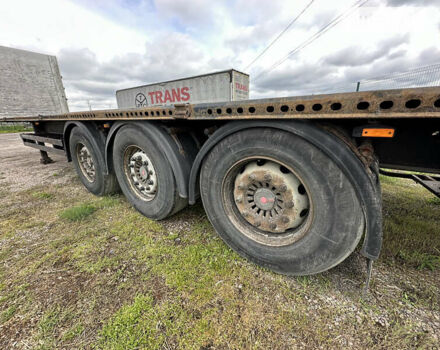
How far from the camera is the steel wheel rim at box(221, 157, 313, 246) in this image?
1522mm

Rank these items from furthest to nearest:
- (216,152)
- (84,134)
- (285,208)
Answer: (84,134)
(216,152)
(285,208)

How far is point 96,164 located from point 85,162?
2.28ft

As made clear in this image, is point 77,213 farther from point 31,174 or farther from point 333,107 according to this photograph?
point 31,174

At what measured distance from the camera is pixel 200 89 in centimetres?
1174

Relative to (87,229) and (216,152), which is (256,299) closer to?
(216,152)

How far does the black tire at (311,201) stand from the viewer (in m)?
1.25

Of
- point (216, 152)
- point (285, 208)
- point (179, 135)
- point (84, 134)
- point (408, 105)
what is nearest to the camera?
point (408, 105)

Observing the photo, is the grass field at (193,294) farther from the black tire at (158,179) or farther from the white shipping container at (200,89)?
the white shipping container at (200,89)

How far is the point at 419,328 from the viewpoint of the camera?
1185 millimetres

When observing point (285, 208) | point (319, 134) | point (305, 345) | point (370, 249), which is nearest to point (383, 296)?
point (370, 249)

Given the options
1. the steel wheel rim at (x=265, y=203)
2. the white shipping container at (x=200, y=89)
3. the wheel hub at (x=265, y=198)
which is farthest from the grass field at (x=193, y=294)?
the white shipping container at (x=200, y=89)

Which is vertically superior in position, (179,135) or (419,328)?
(179,135)

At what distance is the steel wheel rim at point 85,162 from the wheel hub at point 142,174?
117 cm

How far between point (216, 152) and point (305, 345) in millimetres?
1457
